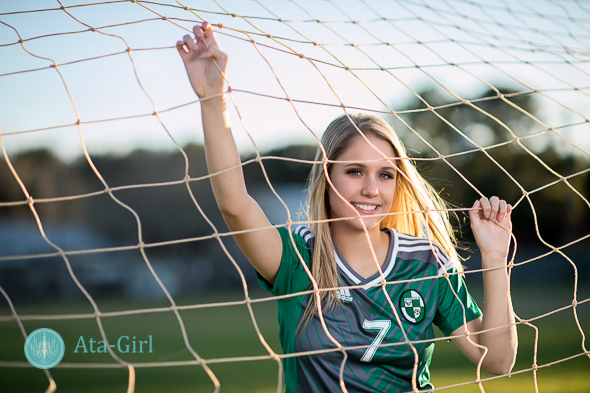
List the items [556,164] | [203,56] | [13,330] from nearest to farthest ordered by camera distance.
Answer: [203,56], [13,330], [556,164]

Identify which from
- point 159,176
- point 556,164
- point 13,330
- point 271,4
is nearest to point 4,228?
point 159,176

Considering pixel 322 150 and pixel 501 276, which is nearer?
pixel 501 276

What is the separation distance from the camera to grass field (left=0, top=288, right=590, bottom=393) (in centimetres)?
511

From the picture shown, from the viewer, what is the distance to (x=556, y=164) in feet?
60.6

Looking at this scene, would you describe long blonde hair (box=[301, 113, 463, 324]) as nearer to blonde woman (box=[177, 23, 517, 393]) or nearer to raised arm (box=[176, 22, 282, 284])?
blonde woman (box=[177, 23, 517, 393])

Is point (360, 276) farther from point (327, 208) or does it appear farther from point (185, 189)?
point (185, 189)

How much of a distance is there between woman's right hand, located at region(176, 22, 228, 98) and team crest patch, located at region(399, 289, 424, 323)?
0.86 m

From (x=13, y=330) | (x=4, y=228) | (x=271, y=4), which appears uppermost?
(x=271, y=4)

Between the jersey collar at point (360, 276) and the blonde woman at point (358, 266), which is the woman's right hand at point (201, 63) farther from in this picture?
the jersey collar at point (360, 276)

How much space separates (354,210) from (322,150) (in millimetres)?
238

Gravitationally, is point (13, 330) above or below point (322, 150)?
below

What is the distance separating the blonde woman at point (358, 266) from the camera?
1.40 metres

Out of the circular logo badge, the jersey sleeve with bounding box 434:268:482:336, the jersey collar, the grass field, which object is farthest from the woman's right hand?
the circular logo badge

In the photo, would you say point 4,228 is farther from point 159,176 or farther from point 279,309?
point 279,309
